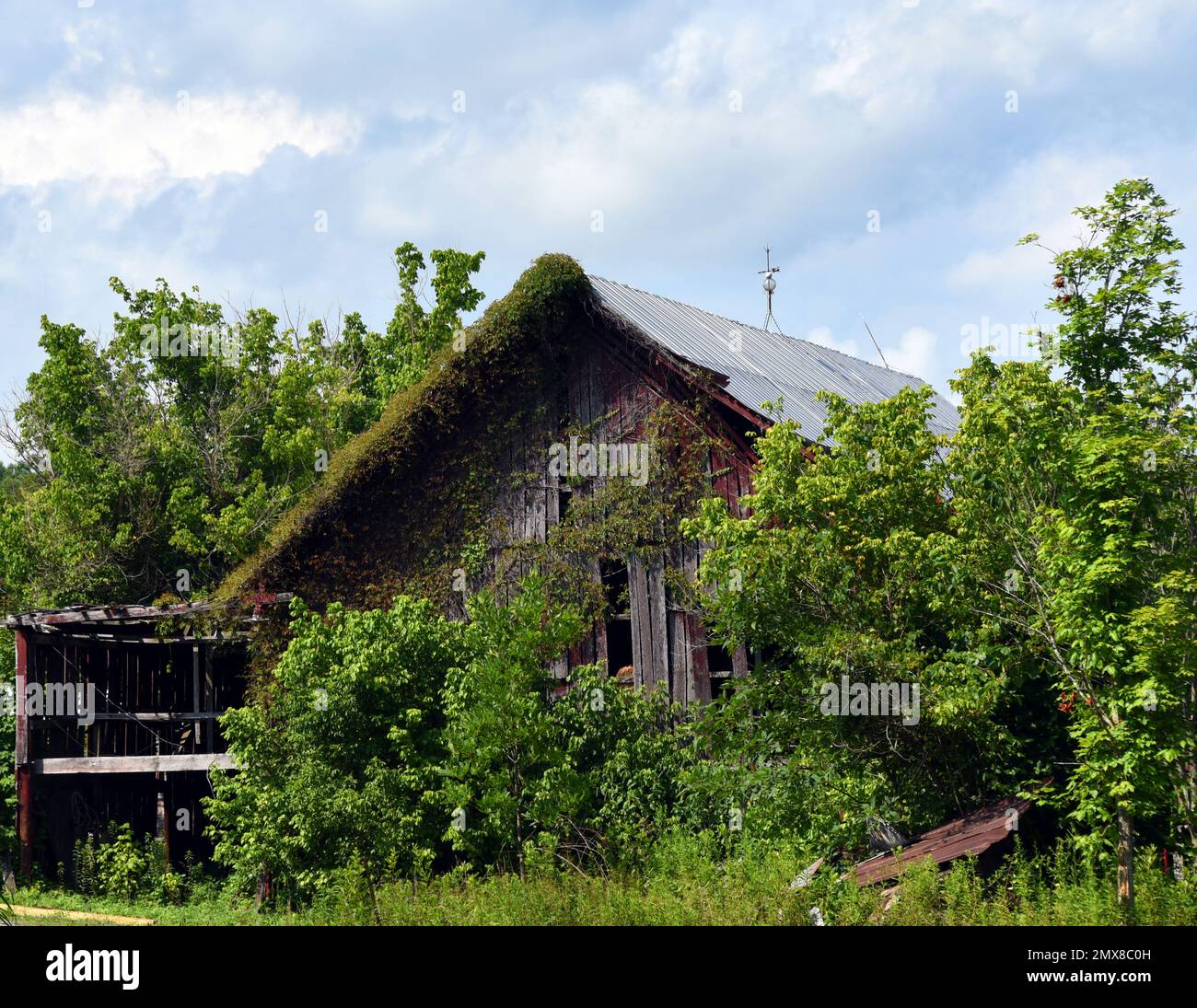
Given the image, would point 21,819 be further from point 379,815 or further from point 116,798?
point 379,815

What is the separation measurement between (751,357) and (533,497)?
286 inches

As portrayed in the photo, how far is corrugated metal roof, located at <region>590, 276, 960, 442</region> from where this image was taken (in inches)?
804

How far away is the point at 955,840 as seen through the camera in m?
13.2

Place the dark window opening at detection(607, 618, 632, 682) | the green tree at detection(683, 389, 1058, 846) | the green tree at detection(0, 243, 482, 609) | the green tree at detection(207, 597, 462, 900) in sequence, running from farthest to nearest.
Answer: the green tree at detection(0, 243, 482, 609)
the dark window opening at detection(607, 618, 632, 682)
the green tree at detection(207, 597, 462, 900)
the green tree at detection(683, 389, 1058, 846)

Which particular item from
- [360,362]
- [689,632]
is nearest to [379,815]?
[689,632]

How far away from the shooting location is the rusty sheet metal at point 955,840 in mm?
12750

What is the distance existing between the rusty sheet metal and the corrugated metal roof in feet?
16.1

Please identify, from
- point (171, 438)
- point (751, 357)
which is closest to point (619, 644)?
point (751, 357)

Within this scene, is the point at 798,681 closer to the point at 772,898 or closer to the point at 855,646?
the point at 855,646

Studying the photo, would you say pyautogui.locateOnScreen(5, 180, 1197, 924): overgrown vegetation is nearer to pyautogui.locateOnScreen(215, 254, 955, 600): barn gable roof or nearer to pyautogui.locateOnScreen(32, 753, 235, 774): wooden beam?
pyautogui.locateOnScreen(215, 254, 955, 600): barn gable roof

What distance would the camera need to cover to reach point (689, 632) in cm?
1795

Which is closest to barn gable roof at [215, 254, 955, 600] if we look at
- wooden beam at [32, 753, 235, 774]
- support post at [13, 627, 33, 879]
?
wooden beam at [32, 753, 235, 774]

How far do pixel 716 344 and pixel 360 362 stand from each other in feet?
59.3

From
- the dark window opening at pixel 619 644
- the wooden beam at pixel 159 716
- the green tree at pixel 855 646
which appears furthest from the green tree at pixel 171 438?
the green tree at pixel 855 646
